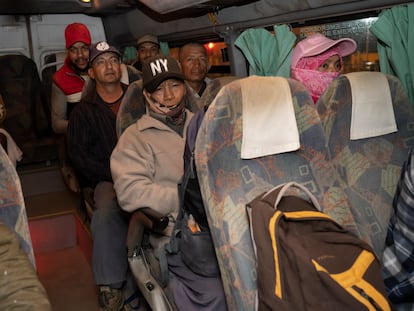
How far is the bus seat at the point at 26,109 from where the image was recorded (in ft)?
17.3

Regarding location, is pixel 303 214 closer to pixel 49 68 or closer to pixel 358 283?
pixel 358 283

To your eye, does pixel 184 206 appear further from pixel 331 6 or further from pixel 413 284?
pixel 331 6

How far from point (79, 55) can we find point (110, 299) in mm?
2386

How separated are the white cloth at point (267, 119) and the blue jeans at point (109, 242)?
1.40m

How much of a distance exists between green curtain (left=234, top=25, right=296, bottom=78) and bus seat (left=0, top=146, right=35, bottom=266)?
1.92 m

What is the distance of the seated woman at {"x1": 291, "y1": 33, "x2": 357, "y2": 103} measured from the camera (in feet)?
7.89

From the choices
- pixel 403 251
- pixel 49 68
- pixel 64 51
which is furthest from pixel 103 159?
pixel 64 51

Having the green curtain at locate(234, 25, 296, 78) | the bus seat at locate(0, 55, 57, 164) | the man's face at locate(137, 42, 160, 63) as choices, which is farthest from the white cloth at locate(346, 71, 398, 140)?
the bus seat at locate(0, 55, 57, 164)

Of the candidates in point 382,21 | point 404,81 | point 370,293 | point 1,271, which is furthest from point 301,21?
point 1,271

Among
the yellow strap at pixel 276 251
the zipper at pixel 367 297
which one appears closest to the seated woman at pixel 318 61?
the yellow strap at pixel 276 251

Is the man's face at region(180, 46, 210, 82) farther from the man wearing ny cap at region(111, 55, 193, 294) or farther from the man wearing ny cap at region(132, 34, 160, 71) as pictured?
the man wearing ny cap at region(111, 55, 193, 294)

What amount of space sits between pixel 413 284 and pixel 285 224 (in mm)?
518

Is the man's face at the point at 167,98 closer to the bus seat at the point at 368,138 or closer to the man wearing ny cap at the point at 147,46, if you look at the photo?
the bus seat at the point at 368,138

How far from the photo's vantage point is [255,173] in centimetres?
168
